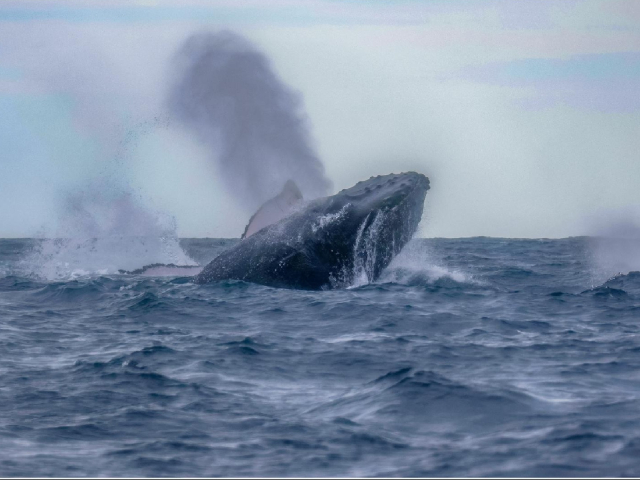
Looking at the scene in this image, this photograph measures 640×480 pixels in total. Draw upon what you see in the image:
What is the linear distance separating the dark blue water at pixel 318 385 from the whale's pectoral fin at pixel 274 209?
2221 millimetres

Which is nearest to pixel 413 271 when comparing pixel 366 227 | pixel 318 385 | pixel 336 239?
pixel 366 227

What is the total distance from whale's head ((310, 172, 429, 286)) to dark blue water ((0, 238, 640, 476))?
477 millimetres

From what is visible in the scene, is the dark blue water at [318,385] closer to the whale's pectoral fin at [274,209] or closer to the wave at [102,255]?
the whale's pectoral fin at [274,209]

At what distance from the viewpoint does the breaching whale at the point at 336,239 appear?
15.1 m

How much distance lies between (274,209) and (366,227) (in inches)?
128

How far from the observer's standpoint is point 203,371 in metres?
9.45

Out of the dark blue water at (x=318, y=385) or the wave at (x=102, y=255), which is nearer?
the dark blue water at (x=318, y=385)

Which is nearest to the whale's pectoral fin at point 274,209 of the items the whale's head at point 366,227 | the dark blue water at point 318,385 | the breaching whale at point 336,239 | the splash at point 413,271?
the breaching whale at point 336,239

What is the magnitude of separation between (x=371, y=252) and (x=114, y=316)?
191 inches

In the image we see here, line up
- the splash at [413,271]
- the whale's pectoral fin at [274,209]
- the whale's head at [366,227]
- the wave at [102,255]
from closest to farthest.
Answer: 1. the whale's head at [366,227]
2. the splash at [413,271]
3. the whale's pectoral fin at [274,209]
4. the wave at [102,255]

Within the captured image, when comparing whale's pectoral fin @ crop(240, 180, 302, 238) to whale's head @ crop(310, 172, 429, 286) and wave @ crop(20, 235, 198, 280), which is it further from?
wave @ crop(20, 235, 198, 280)

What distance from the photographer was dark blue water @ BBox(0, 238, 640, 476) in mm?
6461

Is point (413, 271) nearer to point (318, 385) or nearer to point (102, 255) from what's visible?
point (318, 385)

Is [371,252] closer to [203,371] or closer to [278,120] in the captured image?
[203,371]
